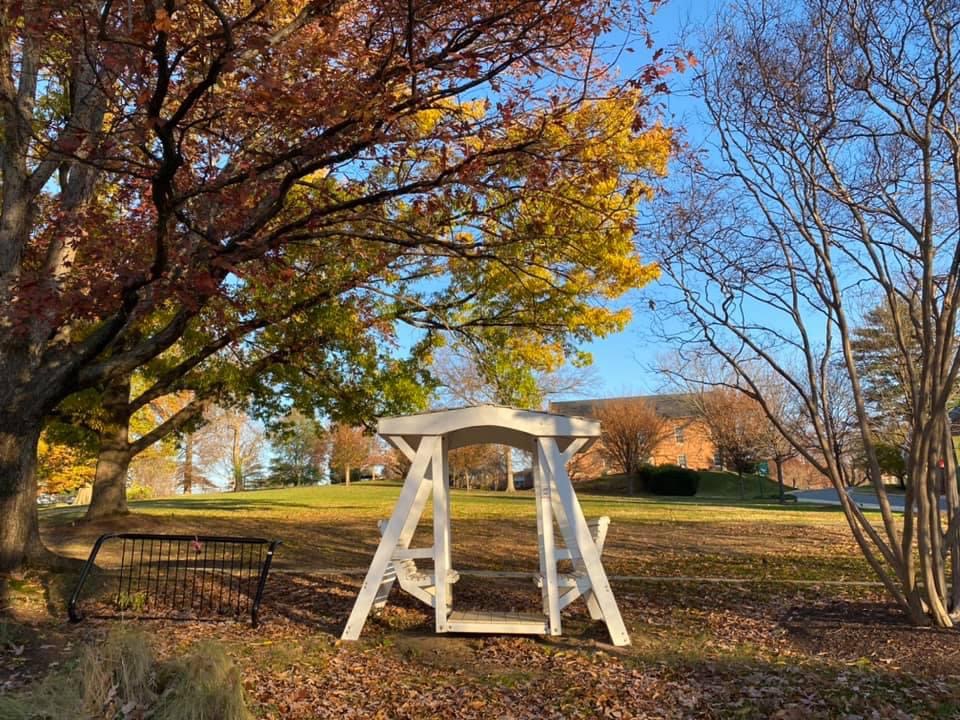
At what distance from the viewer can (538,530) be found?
19.6ft

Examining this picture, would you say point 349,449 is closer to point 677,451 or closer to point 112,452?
point 677,451

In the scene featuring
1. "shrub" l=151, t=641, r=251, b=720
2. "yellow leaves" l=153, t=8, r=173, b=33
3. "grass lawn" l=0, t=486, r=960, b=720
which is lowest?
"grass lawn" l=0, t=486, r=960, b=720

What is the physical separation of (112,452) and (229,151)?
9131mm

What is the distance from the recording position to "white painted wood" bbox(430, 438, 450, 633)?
5.81m

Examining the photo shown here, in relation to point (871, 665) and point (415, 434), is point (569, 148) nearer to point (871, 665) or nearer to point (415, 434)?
point (415, 434)

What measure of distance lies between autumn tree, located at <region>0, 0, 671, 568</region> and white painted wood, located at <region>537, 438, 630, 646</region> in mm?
2347

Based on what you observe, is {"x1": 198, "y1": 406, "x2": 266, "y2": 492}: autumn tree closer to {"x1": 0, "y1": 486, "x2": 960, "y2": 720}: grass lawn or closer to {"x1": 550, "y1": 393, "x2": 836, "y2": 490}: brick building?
{"x1": 550, "y1": 393, "x2": 836, "y2": 490}: brick building

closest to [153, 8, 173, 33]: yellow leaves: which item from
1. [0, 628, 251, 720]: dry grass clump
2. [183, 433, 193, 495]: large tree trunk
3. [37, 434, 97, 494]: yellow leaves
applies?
[0, 628, 251, 720]: dry grass clump

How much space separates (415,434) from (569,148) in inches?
119

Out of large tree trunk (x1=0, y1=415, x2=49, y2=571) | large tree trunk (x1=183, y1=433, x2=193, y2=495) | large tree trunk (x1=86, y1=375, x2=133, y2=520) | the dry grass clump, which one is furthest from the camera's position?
large tree trunk (x1=183, y1=433, x2=193, y2=495)

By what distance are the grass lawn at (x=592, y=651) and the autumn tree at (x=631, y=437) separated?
2846 cm

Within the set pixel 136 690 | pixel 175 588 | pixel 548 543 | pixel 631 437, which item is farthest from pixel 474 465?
pixel 136 690

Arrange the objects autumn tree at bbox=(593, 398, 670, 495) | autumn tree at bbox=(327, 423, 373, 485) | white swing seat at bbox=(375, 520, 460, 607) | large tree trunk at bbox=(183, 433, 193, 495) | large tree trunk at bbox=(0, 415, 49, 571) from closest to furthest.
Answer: white swing seat at bbox=(375, 520, 460, 607) < large tree trunk at bbox=(0, 415, 49, 571) < autumn tree at bbox=(593, 398, 670, 495) < large tree trunk at bbox=(183, 433, 193, 495) < autumn tree at bbox=(327, 423, 373, 485)

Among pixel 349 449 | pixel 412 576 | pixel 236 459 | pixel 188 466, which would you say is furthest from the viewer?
pixel 236 459
